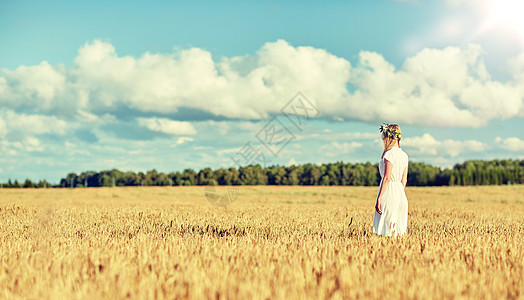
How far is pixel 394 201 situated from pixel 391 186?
29 cm

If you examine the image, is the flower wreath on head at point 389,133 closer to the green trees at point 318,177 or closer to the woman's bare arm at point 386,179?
the woman's bare arm at point 386,179

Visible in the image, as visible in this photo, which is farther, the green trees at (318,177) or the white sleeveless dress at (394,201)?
the green trees at (318,177)

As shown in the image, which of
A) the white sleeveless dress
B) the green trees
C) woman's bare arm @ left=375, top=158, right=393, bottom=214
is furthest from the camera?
the green trees

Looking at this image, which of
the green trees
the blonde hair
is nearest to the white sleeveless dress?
the blonde hair

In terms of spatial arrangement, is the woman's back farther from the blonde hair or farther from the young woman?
the blonde hair

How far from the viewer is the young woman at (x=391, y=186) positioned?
8023mm

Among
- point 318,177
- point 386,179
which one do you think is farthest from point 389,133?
point 318,177

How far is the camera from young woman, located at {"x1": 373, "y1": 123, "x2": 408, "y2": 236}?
802 cm

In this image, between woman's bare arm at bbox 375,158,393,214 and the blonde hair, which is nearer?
woman's bare arm at bbox 375,158,393,214

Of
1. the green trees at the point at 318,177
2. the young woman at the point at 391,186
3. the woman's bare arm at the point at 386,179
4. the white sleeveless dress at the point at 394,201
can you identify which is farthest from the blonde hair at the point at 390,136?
the green trees at the point at 318,177

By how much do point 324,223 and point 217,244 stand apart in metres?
6.21

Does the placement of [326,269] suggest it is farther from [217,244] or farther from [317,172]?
[317,172]

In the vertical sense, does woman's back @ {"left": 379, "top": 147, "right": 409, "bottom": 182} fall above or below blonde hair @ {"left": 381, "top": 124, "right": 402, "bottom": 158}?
below

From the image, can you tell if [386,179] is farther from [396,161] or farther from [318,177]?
Result: [318,177]
